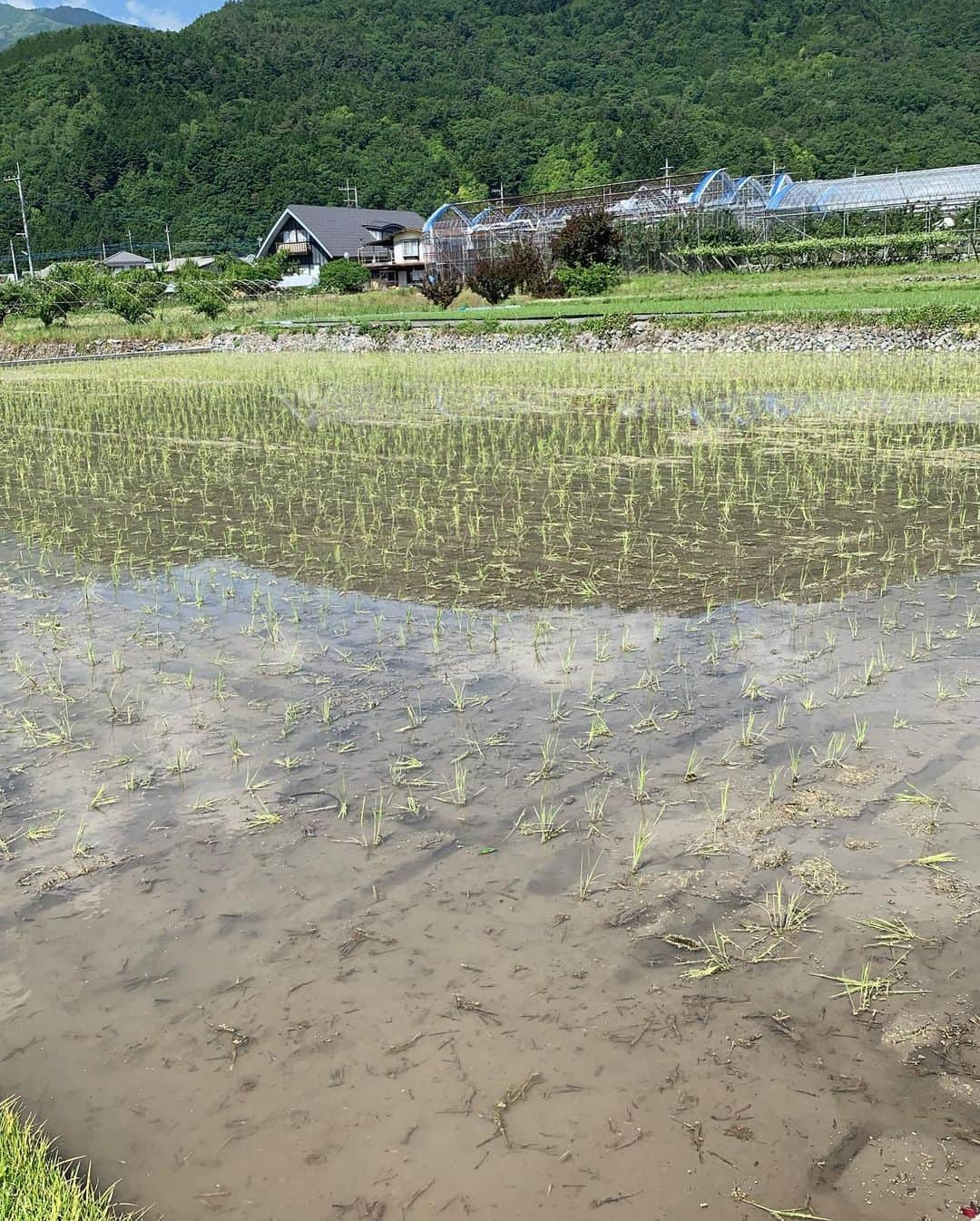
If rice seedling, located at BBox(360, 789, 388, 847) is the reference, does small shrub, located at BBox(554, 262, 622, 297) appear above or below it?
above

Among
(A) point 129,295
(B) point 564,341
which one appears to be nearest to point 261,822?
(B) point 564,341

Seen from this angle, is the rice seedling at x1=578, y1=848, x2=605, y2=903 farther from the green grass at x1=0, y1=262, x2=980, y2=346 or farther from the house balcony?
the house balcony

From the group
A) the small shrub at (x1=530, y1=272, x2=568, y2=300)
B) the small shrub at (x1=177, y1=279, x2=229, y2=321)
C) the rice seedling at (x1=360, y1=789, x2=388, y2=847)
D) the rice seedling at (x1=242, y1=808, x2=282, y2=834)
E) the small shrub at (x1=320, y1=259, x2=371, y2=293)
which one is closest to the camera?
the rice seedling at (x1=360, y1=789, x2=388, y2=847)

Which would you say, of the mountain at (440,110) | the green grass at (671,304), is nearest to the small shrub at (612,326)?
the green grass at (671,304)

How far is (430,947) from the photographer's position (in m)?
2.57

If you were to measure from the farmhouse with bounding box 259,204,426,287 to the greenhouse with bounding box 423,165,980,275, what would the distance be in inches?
348

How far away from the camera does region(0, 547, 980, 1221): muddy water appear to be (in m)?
1.95

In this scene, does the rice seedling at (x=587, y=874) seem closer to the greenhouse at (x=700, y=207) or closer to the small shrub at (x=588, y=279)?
the small shrub at (x=588, y=279)

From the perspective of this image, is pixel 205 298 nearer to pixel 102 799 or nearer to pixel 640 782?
pixel 102 799

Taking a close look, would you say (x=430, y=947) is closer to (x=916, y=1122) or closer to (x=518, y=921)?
(x=518, y=921)

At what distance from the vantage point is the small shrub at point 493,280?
31484mm

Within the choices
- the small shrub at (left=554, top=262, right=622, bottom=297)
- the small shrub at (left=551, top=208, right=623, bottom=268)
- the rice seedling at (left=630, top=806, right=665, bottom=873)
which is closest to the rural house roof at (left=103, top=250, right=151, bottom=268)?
the small shrub at (left=551, top=208, right=623, bottom=268)

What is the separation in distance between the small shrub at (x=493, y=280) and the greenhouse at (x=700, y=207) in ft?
16.6

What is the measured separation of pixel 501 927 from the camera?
2631 mm
